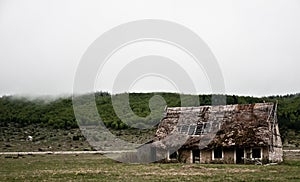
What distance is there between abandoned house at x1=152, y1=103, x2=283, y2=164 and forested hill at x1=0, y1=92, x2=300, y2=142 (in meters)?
29.0

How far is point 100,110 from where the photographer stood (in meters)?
96.1

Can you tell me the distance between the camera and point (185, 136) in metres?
39.5

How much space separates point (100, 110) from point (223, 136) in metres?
60.9

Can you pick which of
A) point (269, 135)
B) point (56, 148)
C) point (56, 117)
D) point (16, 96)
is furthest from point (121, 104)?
point (269, 135)

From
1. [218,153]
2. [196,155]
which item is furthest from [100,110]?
[218,153]

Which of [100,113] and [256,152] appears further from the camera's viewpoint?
[100,113]

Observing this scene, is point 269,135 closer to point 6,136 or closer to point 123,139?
point 123,139

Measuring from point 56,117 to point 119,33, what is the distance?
5395 cm

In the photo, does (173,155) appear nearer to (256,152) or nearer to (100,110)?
(256,152)

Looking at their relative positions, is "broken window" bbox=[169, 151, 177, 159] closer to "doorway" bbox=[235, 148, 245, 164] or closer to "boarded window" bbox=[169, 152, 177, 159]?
"boarded window" bbox=[169, 152, 177, 159]

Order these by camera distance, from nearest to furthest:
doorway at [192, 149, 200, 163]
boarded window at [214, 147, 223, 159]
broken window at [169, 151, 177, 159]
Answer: boarded window at [214, 147, 223, 159] < doorway at [192, 149, 200, 163] < broken window at [169, 151, 177, 159]

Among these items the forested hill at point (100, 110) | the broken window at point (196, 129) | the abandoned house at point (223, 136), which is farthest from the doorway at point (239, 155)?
the forested hill at point (100, 110)

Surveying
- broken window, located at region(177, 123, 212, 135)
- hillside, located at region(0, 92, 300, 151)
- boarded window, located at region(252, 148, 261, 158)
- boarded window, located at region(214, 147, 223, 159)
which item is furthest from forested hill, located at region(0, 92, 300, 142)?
boarded window, located at region(214, 147, 223, 159)

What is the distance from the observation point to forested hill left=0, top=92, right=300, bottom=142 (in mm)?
78875
